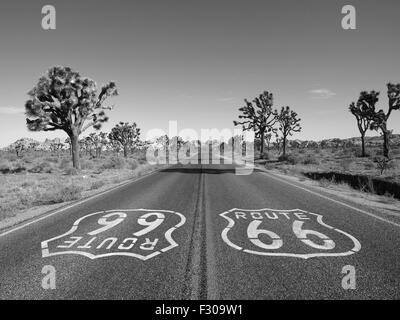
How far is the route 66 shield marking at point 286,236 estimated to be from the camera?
188 inches

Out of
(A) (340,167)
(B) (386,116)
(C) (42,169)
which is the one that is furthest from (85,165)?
(B) (386,116)

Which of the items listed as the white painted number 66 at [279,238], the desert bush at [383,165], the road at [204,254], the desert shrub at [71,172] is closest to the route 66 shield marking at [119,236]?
the road at [204,254]

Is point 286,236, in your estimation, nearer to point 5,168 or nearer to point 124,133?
point 5,168

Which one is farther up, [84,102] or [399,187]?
[84,102]

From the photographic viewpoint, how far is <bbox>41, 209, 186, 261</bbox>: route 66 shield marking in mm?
4902

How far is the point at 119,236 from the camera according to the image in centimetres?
573

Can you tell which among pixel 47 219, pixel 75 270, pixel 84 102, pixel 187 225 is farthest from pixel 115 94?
pixel 75 270

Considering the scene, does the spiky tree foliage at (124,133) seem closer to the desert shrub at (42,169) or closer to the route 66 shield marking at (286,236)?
the desert shrub at (42,169)

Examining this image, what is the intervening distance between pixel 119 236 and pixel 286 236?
3.16m
